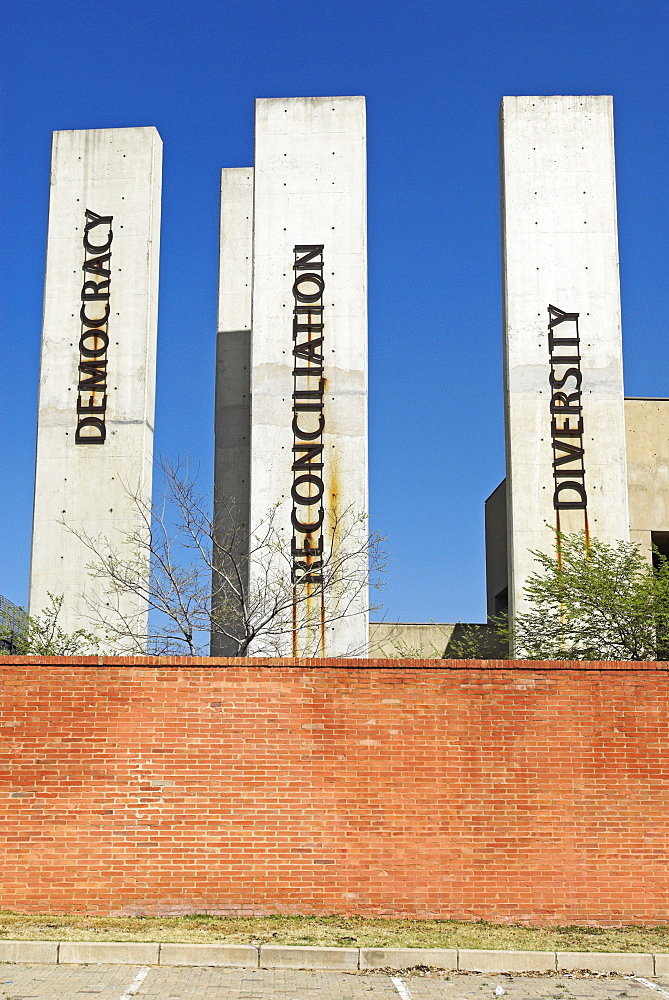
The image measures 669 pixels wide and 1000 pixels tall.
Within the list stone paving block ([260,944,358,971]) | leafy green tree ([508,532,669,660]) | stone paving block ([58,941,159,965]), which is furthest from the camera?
leafy green tree ([508,532,669,660])

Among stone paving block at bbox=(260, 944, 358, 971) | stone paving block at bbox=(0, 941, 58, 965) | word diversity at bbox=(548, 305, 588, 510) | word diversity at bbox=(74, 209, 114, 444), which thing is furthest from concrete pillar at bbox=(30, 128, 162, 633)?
stone paving block at bbox=(260, 944, 358, 971)

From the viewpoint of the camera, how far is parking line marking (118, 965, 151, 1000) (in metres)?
10.2

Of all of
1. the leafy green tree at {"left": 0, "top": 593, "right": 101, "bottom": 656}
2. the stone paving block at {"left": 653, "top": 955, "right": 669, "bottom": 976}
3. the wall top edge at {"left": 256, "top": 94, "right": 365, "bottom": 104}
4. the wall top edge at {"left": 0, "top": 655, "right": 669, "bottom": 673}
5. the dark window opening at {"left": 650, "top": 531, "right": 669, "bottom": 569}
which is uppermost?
the wall top edge at {"left": 256, "top": 94, "right": 365, "bottom": 104}

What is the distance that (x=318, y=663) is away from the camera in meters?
13.8

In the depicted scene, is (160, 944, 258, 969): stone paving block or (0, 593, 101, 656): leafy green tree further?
(0, 593, 101, 656): leafy green tree

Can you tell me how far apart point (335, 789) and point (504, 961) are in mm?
2740

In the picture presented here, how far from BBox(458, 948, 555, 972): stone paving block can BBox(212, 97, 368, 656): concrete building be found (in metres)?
9.92

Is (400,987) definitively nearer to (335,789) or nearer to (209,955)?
(209,955)

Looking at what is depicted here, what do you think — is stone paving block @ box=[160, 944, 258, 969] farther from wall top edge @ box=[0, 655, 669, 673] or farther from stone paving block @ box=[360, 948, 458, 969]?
wall top edge @ box=[0, 655, 669, 673]

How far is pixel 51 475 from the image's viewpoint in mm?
23422

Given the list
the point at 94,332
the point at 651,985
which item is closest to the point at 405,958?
the point at 651,985

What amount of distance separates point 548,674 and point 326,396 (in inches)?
419

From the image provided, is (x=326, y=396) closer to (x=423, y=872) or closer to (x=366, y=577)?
(x=366, y=577)

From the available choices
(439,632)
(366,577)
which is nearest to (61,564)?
(366,577)
